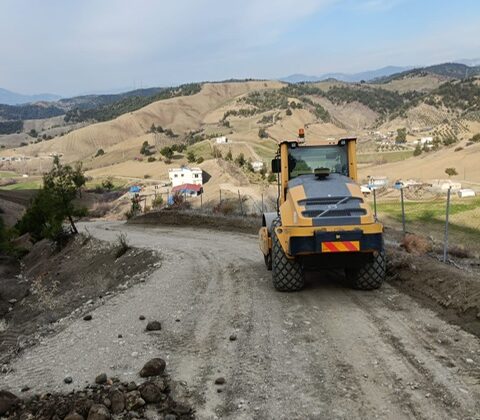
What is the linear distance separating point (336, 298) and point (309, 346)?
2659 mm

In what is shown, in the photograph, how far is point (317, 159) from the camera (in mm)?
Answer: 11242

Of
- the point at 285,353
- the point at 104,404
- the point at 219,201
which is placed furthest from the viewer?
the point at 219,201

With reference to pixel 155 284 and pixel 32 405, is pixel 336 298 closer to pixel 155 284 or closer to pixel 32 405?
pixel 155 284

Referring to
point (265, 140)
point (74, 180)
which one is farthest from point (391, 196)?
point (265, 140)

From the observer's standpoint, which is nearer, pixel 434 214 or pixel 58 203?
pixel 58 203

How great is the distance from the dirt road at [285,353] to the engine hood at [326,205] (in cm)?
161

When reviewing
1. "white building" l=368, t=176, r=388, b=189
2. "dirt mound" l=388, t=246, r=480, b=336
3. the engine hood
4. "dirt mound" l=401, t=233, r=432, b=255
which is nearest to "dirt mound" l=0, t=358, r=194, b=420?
the engine hood

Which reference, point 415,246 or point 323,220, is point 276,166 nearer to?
point 323,220

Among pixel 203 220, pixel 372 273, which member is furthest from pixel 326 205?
pixel 203 220

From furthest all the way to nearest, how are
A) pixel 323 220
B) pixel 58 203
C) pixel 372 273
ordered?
pixel 58 203 → pixel 372 273 → pixel 323 220

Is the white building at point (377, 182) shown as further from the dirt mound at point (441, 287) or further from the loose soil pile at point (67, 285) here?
the dirt mound at point (441, 287)

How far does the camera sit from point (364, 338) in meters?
7.62

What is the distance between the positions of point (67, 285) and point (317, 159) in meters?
13.6

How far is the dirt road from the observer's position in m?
5.73
